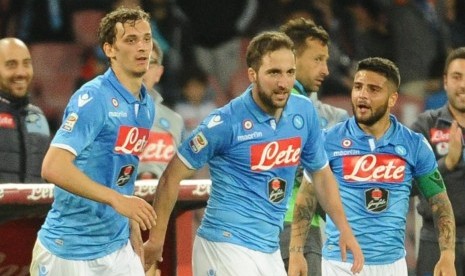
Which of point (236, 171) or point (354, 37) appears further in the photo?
point (354, 37)

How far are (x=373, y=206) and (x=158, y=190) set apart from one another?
128cm

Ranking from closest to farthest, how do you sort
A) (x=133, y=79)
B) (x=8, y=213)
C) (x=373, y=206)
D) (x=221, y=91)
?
(x=133, y=79)
(x=373, y=206)
(x=8, y=213)
(x=221, y=91)

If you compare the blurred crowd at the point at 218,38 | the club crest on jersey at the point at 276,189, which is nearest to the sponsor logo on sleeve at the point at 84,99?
Answer: the club crest on jersey at the point at 276,189

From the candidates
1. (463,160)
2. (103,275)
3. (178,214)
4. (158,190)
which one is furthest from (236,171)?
(463,160)

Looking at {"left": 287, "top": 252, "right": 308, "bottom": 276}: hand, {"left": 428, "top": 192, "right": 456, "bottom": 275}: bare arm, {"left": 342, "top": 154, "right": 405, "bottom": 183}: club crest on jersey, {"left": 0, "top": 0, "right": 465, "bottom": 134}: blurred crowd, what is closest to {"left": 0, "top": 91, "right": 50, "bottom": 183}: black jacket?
{"left": 287, "top": 252, "right": 308, "bottom": 276}: hand

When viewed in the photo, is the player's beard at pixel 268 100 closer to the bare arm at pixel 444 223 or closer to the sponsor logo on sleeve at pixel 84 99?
the sponsor logo on sleeve at pixel 84 99

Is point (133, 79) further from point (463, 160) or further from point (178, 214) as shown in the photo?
point (463, 160)

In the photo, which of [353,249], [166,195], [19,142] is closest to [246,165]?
[166,195]

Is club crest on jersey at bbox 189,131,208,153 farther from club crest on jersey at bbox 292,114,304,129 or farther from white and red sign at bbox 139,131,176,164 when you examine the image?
white and red sign at bbox 139,131,176,164

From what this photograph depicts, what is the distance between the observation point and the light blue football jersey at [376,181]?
22.1 feet

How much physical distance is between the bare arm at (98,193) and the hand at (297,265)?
4.30ft

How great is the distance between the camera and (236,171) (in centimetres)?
614

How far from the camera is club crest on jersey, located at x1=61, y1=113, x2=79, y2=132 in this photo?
566 centimetres

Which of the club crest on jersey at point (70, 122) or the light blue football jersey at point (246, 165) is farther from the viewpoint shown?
the light blue football jersey at point (246, 165)
